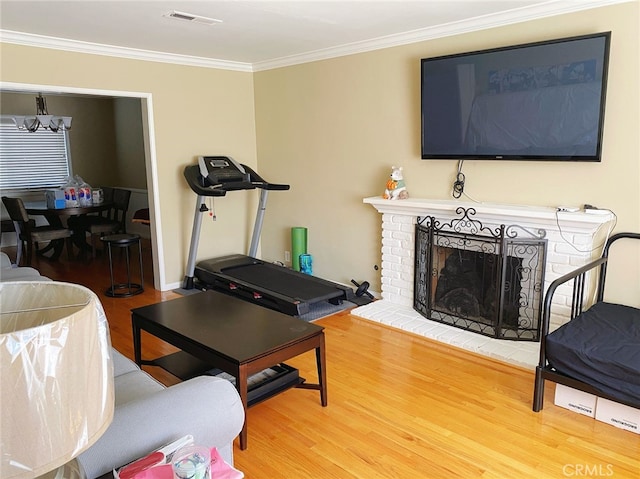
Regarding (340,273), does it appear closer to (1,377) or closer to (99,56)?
(99,56)

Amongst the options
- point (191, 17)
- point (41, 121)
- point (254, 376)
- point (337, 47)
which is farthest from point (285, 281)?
point (41, 121)

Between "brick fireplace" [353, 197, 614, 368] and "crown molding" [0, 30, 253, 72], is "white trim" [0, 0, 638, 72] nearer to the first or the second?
"crown molding" [0, 30, 253, 72]

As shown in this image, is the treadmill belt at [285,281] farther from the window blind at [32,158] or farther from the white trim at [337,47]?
the window blind at [32,158]

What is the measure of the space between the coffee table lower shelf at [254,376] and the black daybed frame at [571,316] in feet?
4.19

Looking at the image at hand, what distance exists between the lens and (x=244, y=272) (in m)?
4.80

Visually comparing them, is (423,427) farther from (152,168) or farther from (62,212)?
(62,212)

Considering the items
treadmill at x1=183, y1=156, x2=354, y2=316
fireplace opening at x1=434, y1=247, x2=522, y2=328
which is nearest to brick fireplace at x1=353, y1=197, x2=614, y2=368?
fireplace opening at x1=434, y1=247, x2=522, y2=328

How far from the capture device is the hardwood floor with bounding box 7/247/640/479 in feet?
7.30

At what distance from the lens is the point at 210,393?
1.66 m

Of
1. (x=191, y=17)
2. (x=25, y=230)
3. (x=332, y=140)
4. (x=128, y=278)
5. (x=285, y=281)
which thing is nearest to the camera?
(x=191, y=17)

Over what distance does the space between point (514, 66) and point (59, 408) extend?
3319 mm

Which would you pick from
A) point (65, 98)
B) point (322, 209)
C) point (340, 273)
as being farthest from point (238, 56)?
point (65, 98)

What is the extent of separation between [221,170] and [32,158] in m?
4.08

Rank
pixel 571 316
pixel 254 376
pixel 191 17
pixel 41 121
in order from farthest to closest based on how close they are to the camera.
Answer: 1. pixel 41 121
2. pixel 191 17
3. pixel 571 316
4. pixel 254 376
